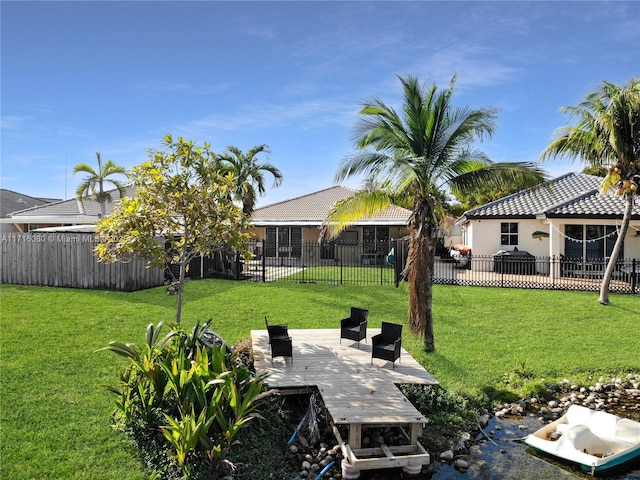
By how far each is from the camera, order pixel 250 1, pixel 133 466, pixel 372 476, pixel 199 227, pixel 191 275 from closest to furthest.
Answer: pixel 133 466, pixel 372 476, pixel 199 227, pixel 250 1, pixel 191 275

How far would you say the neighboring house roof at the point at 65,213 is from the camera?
96.5ft

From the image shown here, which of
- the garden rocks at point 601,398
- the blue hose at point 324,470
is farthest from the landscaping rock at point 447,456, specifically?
the garden rocks at point 601,398

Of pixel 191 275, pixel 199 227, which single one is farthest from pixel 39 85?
pixel 191 275

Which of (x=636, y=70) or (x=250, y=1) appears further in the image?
(x=636, y=70)

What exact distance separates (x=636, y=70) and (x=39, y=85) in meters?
18.4

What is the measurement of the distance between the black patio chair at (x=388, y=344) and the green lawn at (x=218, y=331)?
3.73 ft

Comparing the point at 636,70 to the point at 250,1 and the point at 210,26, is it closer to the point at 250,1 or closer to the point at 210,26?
the point at 250,1

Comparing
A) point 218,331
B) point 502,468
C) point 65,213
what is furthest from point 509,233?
point 65,213

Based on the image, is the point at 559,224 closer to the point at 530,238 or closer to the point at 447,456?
the point at 530,238

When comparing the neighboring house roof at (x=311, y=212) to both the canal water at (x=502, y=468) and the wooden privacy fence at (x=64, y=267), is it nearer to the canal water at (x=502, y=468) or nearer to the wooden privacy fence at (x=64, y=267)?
the wooden privacy fence at (x=64, y=267)

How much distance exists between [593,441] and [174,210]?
7.63 metres

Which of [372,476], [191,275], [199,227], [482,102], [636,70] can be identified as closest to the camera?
[372,476]

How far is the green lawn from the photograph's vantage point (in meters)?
5.95

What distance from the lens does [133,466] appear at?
5.52 meters
